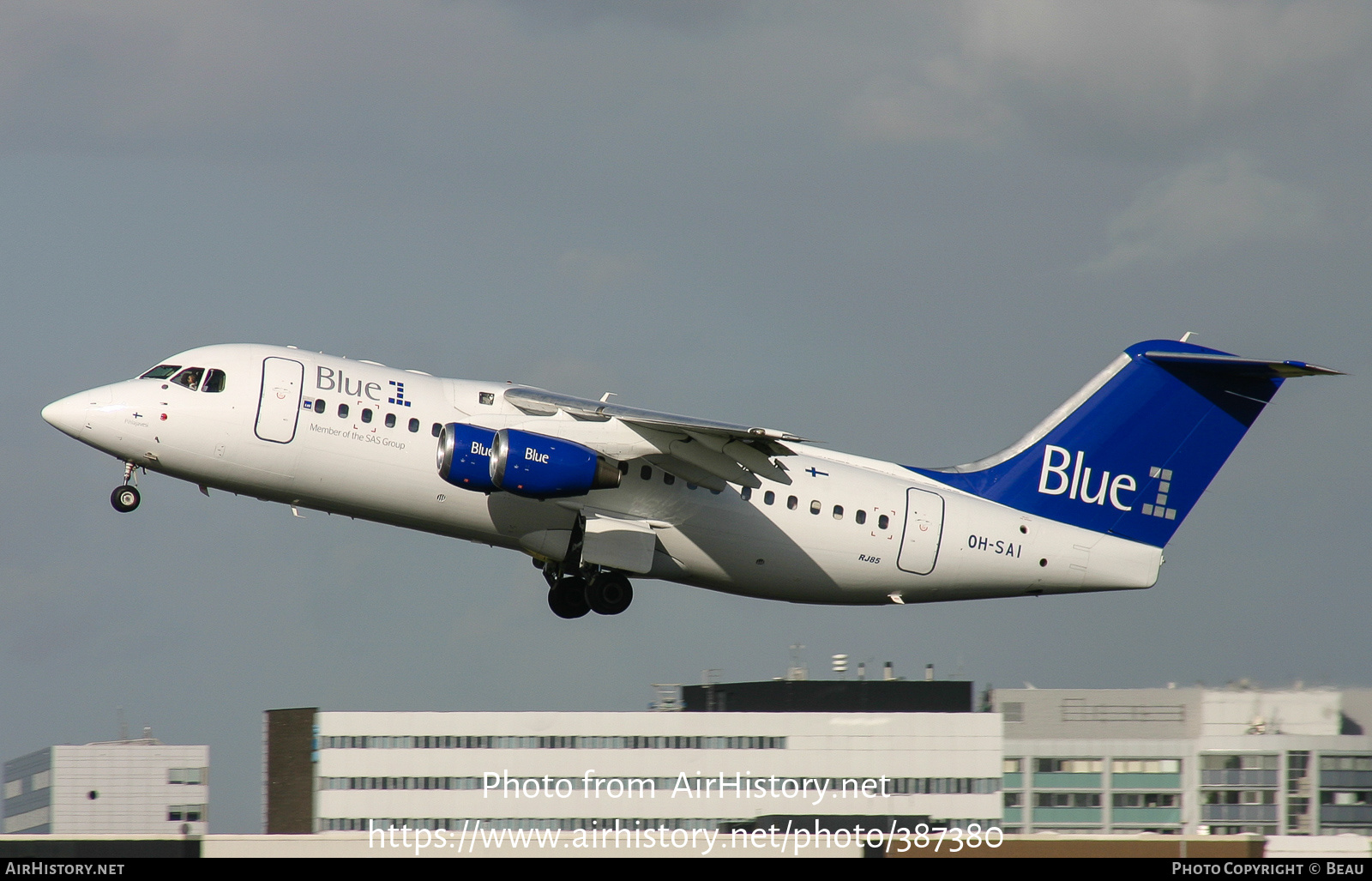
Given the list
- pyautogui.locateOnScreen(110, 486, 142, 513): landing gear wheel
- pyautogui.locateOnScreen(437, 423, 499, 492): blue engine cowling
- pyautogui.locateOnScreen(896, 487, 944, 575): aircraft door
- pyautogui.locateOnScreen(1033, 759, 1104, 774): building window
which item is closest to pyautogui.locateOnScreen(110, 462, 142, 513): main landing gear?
pyautogui.locateOnScreen(110, 486, 142, 513): landing gear wheel

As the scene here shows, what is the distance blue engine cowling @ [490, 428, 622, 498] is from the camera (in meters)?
21.4

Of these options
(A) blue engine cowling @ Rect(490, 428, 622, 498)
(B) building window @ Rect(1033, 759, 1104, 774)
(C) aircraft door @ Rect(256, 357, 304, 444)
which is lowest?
(B) building window @ Rect(1033, 759, 1104, 774)

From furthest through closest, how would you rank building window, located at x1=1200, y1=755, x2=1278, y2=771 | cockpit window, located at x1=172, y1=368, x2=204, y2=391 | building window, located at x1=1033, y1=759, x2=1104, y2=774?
1. building window, located at x1=1033, y1=759, x2=1104, y2=774
2. building window, located at x1=1200, y1=755, x2=1278, y2=771
3. cockpit window, located at x1=172, y1=368, x2=204, y2=391

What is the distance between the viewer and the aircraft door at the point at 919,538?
24.0m

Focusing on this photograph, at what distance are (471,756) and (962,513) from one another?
16993 millimetres

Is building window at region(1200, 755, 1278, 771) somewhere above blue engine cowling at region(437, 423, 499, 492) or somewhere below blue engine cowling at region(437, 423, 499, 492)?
below

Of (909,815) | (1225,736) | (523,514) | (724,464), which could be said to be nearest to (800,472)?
(724,464)

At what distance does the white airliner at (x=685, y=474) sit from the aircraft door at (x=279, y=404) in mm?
27

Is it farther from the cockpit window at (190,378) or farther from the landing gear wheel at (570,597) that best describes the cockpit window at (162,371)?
the landing gear wheel at (570,597)

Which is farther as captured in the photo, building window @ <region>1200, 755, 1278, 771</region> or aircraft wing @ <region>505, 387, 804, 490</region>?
building window @ <region>1200, 755, 1278, 771</region>

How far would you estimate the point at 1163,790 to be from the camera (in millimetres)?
49500

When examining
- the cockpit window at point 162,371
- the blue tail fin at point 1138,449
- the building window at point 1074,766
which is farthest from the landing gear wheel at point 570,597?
the building window at point 1074,766

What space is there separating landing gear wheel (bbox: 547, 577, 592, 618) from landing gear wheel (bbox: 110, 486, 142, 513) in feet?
20.7

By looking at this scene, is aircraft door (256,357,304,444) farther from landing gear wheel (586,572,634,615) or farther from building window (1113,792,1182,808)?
building window (1113,792,1182,808)
